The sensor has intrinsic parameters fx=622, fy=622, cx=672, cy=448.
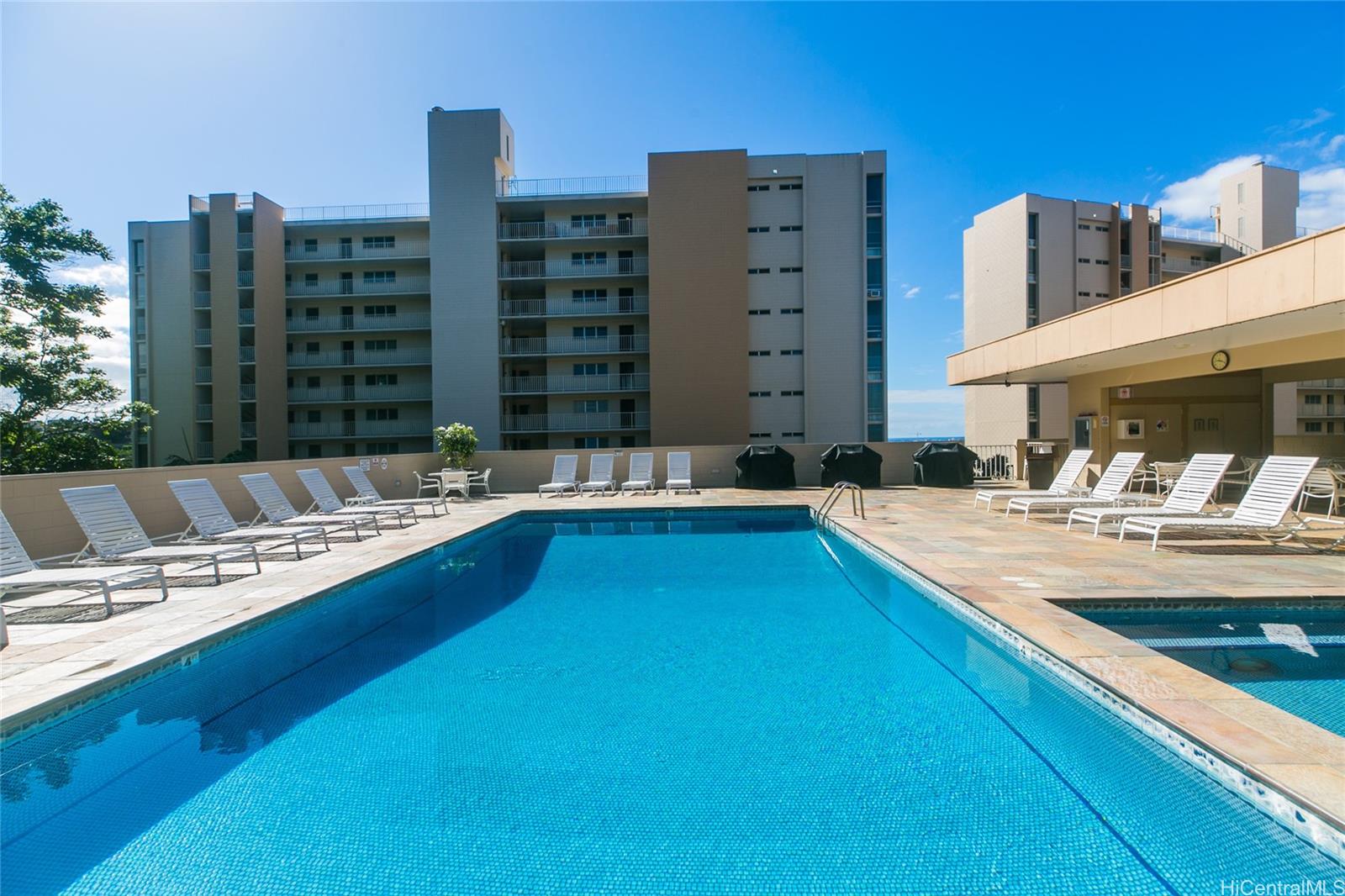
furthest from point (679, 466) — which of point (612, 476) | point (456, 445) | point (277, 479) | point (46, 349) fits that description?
point (46, 349)

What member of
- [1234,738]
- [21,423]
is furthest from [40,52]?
[21,423]

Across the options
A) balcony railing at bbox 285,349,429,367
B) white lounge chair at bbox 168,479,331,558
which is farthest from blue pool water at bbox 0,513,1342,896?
balcony railing at bbox 285,349,429,367

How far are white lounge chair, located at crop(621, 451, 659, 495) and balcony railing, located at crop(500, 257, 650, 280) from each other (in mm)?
15461

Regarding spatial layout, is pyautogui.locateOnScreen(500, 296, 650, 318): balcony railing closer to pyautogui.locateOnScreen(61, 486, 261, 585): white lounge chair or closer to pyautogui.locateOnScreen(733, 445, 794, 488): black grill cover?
pyautogui.locateOnScreen(733, 445, 794, 488): black grill cover

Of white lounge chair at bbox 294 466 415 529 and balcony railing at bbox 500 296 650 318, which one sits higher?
balcony railing at bbox 500 296 650 318

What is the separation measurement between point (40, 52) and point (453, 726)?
494 inches

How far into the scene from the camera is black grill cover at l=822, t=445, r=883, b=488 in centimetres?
1655

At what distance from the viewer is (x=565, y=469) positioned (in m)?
16.4

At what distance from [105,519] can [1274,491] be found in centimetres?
1275

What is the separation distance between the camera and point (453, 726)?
3.67 m

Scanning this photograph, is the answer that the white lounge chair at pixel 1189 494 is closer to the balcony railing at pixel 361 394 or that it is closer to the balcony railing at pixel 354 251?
the balcony railing at pixel 361 394

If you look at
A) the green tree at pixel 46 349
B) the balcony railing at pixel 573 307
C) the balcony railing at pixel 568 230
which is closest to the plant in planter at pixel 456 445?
the balcony railing at pixel 573 307

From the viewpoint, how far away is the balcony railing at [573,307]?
29672mm

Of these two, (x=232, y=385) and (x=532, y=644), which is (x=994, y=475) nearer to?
(x=532, y=644)
